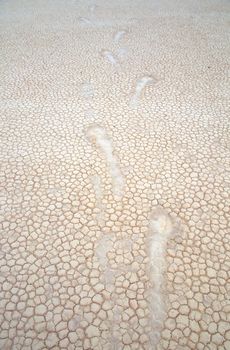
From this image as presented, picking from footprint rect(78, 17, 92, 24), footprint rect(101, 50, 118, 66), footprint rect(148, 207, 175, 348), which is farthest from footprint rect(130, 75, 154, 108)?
footprint rect(78, 17, 92, 24)

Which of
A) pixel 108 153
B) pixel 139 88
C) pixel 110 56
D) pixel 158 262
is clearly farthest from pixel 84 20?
pixel 158 262

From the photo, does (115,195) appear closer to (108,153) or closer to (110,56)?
(108,153)

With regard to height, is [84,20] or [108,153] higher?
[84,20]

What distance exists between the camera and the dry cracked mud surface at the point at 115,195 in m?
0.77

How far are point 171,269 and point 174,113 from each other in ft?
2.77

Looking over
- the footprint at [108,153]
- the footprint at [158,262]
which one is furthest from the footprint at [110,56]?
the footprint at [158,262]

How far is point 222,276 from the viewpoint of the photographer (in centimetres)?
85

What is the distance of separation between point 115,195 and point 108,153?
9.5 inches

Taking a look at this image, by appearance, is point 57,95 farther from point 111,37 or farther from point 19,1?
point 19,1

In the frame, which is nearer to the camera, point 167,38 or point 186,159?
point 186,159

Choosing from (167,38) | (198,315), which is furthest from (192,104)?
(198,315)

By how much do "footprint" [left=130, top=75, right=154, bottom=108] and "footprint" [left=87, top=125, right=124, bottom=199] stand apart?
28cm

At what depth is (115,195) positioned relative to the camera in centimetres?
108

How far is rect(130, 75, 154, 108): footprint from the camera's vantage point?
1.55 m
